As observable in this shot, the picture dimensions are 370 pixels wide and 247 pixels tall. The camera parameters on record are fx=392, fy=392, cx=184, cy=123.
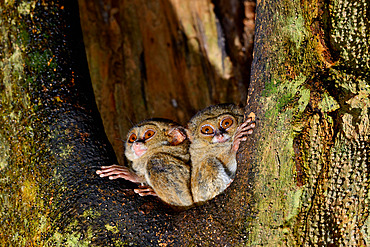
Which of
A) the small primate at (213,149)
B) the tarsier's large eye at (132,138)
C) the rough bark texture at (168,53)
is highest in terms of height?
the rough bark texture at (168,53)

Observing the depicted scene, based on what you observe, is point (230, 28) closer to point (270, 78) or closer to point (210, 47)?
point (210, 47)

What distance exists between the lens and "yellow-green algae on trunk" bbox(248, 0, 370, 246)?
5.46ft

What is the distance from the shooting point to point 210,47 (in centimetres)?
457

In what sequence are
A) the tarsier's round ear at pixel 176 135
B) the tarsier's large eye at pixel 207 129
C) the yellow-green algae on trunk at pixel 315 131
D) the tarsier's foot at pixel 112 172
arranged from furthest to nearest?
1. the tarsier's round ear at pixel 176 135
2. the tarsier's large eye at pixel 207 129
3. the tarsier's foot at pixel 112 172
4. the yellow-green algae on trunk at pixel 315 131

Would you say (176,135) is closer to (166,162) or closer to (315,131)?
(166,162)

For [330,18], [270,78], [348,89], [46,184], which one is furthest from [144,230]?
[330,18]

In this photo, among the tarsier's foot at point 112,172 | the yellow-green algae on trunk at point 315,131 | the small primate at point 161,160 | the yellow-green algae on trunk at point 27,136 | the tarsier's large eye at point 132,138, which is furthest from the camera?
the tarsier's large eye at point 132,138

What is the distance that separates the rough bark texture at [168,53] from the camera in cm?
447

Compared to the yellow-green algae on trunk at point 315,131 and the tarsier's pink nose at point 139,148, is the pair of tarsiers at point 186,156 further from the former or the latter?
the yellow-green algae on trunk at point 315,131

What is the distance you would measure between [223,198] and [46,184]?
0.97 metres

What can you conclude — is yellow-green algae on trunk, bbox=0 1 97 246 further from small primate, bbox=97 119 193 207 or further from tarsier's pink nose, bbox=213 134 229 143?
tarsier's pink nose, bbox=213 134 229 143

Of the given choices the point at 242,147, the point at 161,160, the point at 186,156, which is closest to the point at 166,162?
the point at 161,160

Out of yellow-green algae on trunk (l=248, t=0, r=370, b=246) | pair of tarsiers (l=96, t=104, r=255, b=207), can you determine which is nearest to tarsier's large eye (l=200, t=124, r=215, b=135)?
pair of tarsiers (l=96, t=104, r=255, b=207)

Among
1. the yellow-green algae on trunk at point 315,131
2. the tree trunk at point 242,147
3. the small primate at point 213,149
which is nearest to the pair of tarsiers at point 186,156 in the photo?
the small primate at point 213,149
